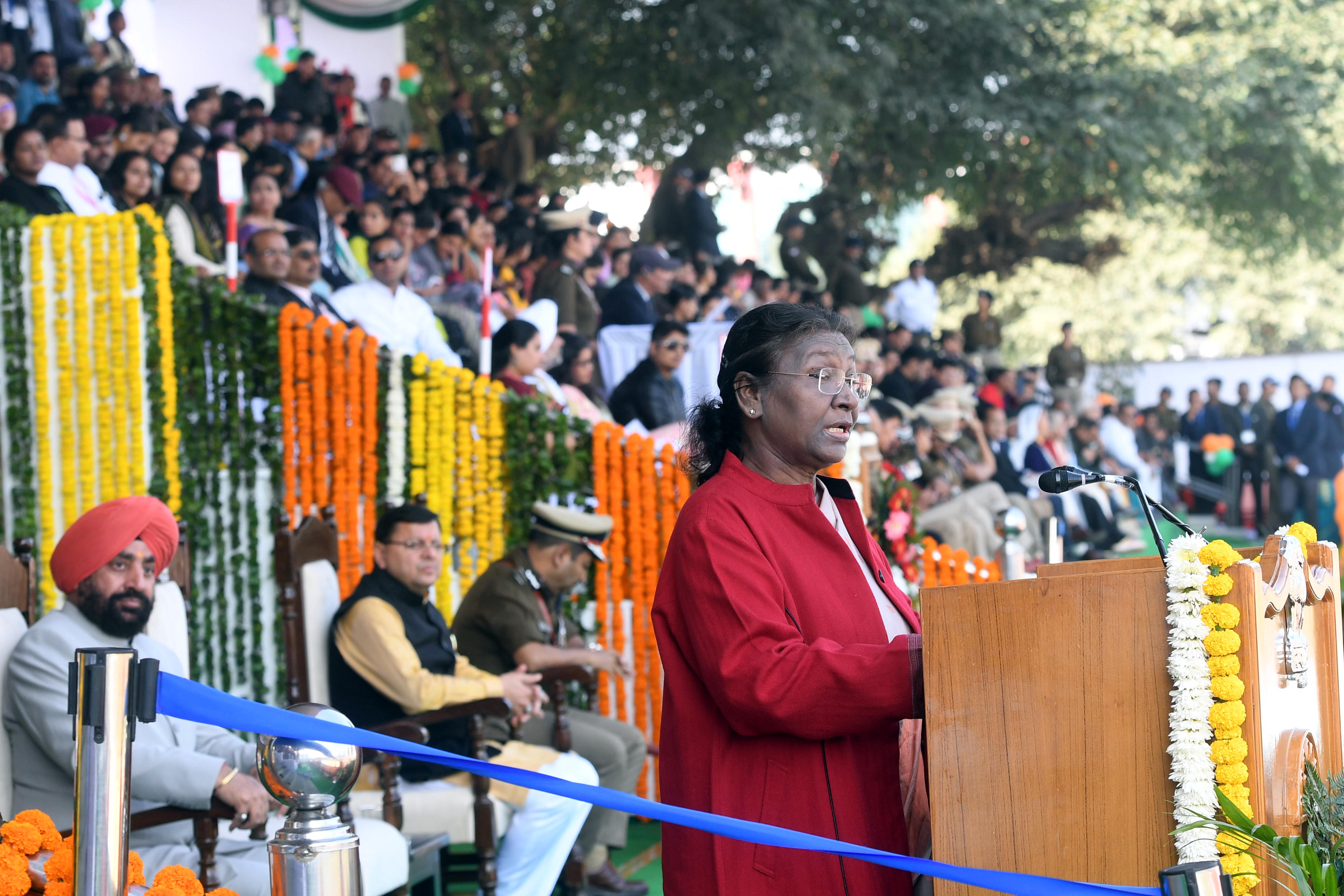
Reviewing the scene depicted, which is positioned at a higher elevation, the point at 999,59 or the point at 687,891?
the point at 999,59

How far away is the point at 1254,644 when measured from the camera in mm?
2131

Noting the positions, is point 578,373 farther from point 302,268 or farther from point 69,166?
point 69,166

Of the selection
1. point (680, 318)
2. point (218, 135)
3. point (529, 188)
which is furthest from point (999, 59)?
point (218, 135)

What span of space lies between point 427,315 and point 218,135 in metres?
3.26

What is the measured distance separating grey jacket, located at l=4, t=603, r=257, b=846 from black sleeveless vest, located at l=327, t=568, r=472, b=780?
3.75ft

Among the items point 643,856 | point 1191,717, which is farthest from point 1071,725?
point 643,856

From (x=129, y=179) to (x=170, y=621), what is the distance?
15.5 ft

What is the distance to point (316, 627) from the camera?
5.20 meters

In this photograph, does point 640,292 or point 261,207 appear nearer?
point 261,207

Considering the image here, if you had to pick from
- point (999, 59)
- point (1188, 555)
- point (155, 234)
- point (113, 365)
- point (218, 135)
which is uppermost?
point (999, 59)

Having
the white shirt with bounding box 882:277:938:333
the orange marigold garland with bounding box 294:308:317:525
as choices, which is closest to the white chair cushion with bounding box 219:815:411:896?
the orange marigold garland with bounding box 294:308:317:525

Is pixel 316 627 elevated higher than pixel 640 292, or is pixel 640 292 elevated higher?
pixel 640 292

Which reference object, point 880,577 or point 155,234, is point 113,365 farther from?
point 880,577

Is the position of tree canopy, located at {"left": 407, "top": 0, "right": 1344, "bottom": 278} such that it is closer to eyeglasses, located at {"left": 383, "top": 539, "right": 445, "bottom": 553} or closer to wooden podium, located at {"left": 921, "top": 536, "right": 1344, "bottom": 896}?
eyeglasses, located at {"left": 383, "top": 539, "right": 445, "bottom": 553}
